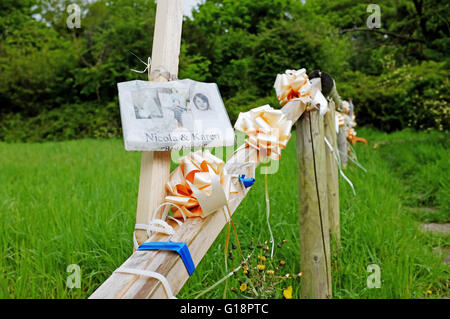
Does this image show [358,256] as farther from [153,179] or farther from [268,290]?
[153,179]

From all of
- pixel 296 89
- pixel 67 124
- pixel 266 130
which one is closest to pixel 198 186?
pixel 266 130

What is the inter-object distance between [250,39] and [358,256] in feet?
33.9

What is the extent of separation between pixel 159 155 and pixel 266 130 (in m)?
0.50

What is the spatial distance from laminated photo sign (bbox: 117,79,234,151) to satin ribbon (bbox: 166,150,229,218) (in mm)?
46

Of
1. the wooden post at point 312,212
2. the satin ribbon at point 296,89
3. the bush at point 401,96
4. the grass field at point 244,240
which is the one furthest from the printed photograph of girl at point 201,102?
the bush at point 401,96

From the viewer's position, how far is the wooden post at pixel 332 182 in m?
2.02

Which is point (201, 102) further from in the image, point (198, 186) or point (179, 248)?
point (179, 248)

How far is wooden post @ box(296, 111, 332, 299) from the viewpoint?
5.18 feet

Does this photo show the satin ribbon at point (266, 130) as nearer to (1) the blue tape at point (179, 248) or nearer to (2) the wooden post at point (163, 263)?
(2) the wooden post at point (163, 263)

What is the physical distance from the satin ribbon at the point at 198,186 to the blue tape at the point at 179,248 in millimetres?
107

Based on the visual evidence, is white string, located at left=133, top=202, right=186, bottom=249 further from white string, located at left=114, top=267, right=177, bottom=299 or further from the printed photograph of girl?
the printed photograph of girl

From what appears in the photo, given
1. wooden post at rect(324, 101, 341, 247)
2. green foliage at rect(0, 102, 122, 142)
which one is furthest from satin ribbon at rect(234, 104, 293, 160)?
green foliage at rect(0, 102, 122, 142)

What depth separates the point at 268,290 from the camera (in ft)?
3.71
